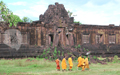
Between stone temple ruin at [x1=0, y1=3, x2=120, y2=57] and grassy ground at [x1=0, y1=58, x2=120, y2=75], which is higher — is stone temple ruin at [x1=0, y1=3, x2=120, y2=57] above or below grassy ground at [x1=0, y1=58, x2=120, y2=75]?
above

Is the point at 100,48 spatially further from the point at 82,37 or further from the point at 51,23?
the point at 51,23

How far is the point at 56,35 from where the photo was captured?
20719 mm

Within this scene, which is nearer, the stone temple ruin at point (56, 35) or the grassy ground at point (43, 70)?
the grassy ground at point (43, 70)

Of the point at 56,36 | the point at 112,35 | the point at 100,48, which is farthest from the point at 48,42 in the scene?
the point at 112,35

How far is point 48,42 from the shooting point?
70.0 feet

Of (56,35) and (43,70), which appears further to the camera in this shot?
(56,35)

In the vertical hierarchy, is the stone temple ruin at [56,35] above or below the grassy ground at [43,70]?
above

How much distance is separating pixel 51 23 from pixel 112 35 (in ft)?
28.9

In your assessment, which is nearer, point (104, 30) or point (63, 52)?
point (63, 52)

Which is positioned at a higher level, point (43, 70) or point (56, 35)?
point (56, 35)

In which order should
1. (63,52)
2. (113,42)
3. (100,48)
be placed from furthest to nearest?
(113,42), (100,48), (63,52)

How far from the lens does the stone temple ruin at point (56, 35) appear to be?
20172 mm

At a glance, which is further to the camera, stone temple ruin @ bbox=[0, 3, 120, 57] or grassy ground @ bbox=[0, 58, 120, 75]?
stone temple ruin @ bbox=[0, 3, 120, 57]

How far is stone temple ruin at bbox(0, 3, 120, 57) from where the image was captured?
20172 mm
